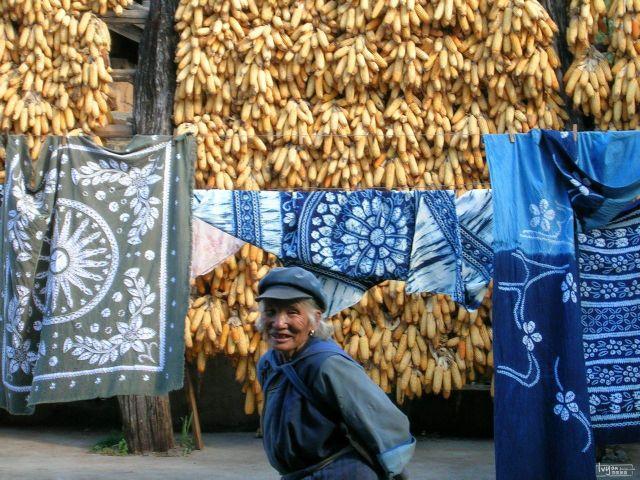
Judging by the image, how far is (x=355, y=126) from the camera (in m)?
6.70

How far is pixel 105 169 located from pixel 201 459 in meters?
2.43

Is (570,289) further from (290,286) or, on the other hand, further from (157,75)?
(157,75)

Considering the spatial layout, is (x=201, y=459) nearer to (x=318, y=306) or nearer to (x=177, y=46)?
(x=177, y=46)

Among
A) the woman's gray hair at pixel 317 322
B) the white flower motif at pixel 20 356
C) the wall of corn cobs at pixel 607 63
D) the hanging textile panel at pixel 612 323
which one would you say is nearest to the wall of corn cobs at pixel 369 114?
the wall of corn cobs at pixel 607 63

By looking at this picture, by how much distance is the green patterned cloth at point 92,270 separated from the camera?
6.02 meters

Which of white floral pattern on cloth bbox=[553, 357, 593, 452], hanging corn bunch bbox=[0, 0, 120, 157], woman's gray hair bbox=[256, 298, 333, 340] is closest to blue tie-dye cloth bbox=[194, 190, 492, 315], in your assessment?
white floral pattern on cloth bbox=[553, 357, 593, 452]

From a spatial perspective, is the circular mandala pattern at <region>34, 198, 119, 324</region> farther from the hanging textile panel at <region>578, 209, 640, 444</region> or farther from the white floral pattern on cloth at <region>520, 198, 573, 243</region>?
the hanging textile panel at <region>578, 209, 640, 444</region>

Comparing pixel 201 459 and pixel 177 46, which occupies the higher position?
pixel 177 46

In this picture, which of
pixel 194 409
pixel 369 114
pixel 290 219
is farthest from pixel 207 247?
pixel 194 409

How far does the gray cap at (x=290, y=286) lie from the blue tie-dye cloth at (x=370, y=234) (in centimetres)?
241

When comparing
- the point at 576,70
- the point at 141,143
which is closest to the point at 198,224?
the point at 141,143

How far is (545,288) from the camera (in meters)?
5.91

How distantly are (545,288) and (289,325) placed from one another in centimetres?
290

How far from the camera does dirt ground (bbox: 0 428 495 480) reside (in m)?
6.88
